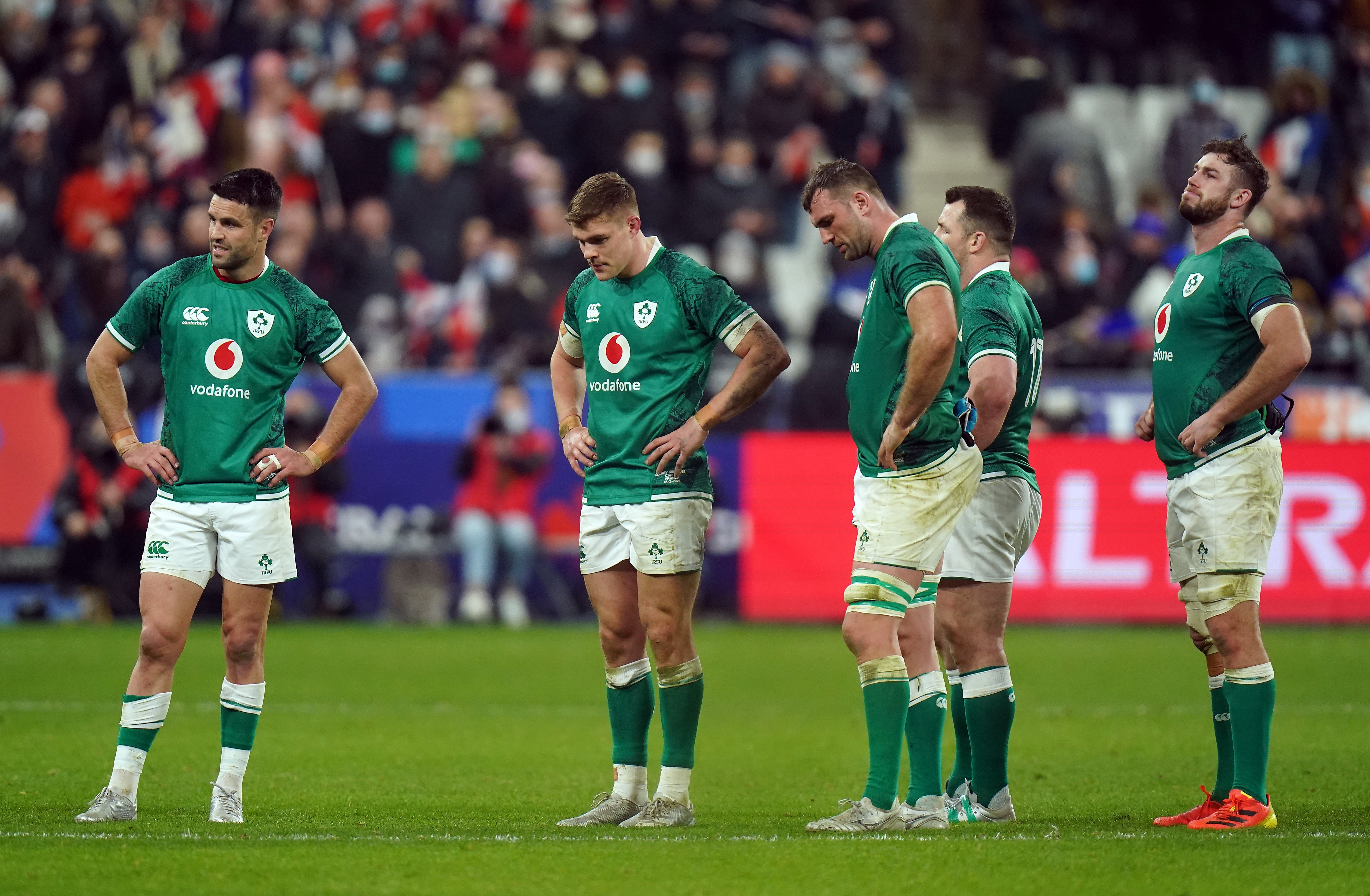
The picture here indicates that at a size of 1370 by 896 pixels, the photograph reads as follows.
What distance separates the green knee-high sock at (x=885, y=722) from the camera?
6762mm

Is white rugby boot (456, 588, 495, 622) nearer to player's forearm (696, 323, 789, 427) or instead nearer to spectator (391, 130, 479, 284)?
spectator (391, 130, 479, 284)

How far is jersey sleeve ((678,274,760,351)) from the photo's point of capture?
23.5 feet

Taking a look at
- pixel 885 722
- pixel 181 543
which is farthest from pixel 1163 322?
pixel 181 543

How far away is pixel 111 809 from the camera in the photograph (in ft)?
22.5

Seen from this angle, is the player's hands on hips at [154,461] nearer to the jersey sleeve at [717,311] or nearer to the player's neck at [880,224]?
the jersey sleeve at [717,311]

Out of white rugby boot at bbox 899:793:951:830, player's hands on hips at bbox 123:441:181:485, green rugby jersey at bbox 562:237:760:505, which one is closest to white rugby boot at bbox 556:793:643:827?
white rugby boot at bbox 899:793:951:830

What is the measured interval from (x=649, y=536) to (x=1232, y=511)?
2.42 meters

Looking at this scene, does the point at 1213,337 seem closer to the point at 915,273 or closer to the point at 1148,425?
the point at 1148,425

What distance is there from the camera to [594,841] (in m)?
6.49

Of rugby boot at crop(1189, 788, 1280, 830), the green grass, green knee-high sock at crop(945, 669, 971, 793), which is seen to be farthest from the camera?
green knee-high sock at crop(945, 669, 971, 793)

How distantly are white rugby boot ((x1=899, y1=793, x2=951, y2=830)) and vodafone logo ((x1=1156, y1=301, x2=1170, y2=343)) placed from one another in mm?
2232

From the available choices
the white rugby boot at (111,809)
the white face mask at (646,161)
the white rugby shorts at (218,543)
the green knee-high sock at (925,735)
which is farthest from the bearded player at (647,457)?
the white face mask at (646,161)

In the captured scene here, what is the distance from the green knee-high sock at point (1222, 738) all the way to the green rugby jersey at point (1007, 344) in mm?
1190

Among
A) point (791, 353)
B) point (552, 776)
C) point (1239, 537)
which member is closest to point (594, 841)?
point (552, 776)
